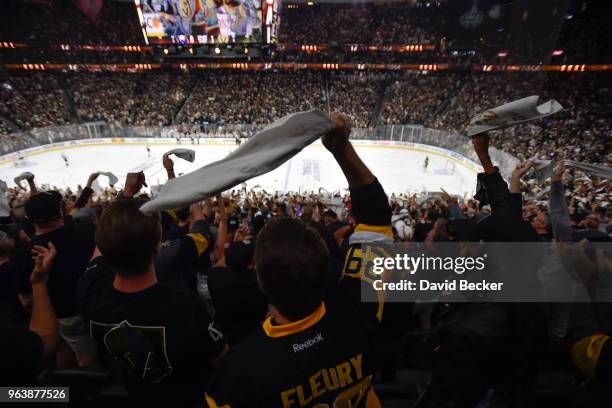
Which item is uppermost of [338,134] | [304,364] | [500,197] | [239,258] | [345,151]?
[338,134]

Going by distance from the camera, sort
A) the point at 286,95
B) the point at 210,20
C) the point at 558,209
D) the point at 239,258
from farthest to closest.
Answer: the point at 286,95 → the point at 210,20 → the point at 558,209 → the point at 239,258

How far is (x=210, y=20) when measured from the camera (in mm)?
27406

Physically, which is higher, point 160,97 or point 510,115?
point 510,115

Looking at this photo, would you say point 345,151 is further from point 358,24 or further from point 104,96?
point 358,24

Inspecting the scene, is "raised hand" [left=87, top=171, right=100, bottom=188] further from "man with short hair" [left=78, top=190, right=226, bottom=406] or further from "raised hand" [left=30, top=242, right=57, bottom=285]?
"man with short hair" [left=78, top=190, right=226, bottom=406]

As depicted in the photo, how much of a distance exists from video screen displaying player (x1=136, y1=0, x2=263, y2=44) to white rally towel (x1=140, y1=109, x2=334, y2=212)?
29.6 meters

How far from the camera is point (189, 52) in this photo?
107 feet

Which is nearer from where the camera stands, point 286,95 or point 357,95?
point 357,95

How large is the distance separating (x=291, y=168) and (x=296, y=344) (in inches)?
822

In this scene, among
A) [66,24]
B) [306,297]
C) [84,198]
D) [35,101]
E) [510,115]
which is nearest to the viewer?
[306,297]

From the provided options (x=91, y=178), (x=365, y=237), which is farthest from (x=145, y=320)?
(x=91, y=178)

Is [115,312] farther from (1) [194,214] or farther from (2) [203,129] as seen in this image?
(2) [203,129]

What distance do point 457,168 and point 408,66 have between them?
70.8ft

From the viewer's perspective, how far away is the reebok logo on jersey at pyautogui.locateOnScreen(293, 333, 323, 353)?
1502mm
